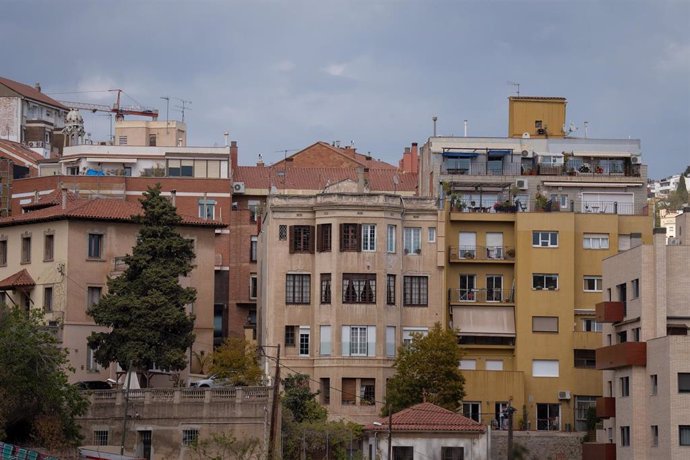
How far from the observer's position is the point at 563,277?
317 ft

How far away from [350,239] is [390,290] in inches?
142

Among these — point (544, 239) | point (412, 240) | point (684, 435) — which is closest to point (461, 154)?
point (412, 240)

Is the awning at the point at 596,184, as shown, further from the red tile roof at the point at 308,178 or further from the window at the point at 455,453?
the window at the point at 455,453

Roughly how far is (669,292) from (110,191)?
45.6m

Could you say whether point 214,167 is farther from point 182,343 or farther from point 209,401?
point 209,401

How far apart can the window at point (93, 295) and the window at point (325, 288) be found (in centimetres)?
1235

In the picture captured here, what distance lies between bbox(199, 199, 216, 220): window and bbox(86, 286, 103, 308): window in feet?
58.5

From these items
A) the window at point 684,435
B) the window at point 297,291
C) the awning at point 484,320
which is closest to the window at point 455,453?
the window at point 684,435

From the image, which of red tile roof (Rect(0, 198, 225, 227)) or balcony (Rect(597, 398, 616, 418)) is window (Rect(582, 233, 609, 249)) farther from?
red tile roof (Rect(0, 198, 225, 227))

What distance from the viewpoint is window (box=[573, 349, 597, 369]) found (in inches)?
3767

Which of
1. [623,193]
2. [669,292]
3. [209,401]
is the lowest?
[209,401]

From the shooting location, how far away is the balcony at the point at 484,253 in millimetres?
98312

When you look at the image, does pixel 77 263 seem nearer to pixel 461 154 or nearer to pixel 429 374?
pixel 429 374

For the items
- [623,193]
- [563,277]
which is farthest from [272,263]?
[623,193]
